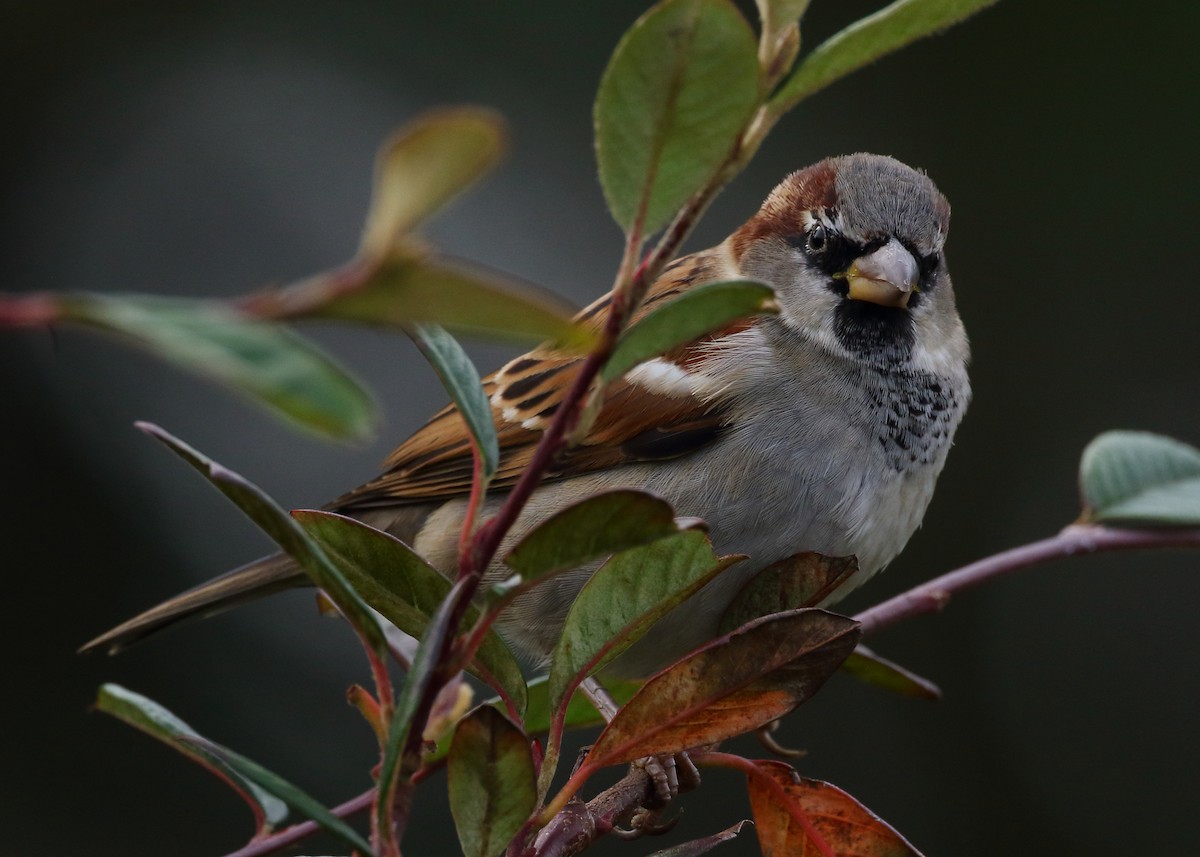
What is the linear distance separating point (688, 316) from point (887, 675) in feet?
2.96

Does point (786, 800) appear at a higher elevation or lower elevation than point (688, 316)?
lower

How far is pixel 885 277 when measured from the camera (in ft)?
5.58

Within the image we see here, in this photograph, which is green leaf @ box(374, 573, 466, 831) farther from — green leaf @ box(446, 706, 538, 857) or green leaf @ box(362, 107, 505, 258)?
green leaf @ box(362, 107, 505, 258)

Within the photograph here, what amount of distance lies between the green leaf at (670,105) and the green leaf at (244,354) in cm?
26

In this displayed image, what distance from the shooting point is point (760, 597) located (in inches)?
40.1

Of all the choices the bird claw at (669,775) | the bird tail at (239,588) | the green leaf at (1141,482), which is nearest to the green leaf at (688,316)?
the bird claw at (669,775)

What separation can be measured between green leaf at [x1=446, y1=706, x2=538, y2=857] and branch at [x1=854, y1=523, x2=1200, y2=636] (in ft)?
2.13

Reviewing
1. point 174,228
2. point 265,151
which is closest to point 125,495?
point 174,228

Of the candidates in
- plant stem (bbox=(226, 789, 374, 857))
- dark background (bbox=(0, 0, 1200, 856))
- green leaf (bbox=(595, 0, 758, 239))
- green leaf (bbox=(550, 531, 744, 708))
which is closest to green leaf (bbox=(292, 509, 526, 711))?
green leaf (bbox=(550, 531, 744, 708))

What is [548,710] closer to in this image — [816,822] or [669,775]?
[816,822]

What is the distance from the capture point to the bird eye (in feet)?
5.81

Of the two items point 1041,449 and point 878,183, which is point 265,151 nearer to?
point 1041,449

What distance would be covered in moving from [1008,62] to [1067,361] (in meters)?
0.97

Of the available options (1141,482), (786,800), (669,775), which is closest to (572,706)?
(669,775)
